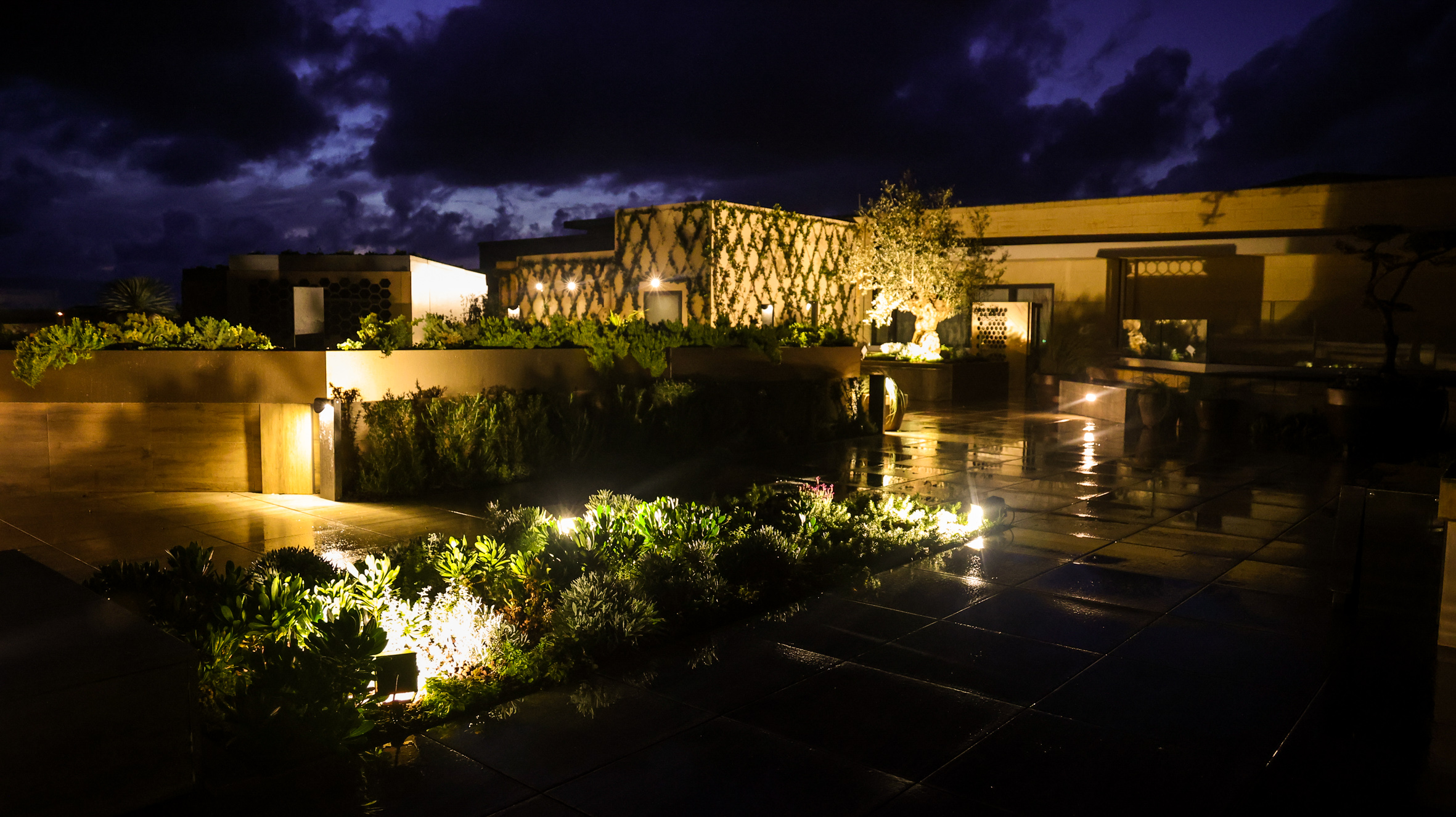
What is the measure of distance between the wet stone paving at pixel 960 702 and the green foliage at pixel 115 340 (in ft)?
20.1

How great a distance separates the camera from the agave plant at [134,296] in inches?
533

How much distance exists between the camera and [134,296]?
13.6 meters

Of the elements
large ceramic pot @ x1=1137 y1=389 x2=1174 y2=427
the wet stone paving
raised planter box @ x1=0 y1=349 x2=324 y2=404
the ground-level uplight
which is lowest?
the wet stone paving

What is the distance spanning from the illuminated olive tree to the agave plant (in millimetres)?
15349

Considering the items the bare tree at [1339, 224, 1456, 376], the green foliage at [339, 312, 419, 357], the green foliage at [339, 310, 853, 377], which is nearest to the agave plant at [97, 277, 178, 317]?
the green foliage at [339, 310, 853, 377]

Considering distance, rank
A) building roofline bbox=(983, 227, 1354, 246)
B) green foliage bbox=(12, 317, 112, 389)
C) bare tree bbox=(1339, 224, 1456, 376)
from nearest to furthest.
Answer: green foliage bbox=(12, 317, 112, 389), bare tree bbox=(1339, 224, 1456, 376), building roofline bbox=(983, 227, 1354, 246)

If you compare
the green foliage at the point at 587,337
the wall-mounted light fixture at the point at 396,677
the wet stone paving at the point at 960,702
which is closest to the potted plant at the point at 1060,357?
the green foliage at the point at 587,337

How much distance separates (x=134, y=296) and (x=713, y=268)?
41.4 ft

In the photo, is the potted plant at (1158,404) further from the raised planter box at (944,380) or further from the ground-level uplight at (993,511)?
the ground-level uplight at (993,511)

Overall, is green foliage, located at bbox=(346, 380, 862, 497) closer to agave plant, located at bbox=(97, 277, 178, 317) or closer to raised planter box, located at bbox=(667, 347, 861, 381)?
raised planter box, located at bbox=(667, 347, 861, 381)

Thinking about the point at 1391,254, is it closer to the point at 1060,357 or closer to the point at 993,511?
the point at 993,511

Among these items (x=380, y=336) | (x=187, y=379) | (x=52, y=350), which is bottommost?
(x=187, y=379)

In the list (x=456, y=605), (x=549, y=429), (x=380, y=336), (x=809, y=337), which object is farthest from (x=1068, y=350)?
(x=456, y=605)

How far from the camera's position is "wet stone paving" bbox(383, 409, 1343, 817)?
299 cm
